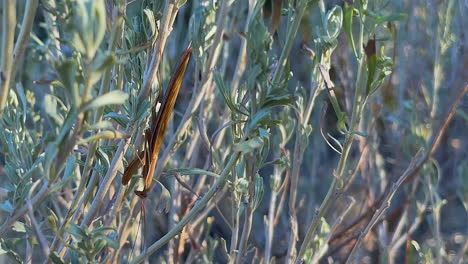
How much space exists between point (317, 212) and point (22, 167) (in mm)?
441

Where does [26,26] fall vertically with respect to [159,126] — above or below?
above

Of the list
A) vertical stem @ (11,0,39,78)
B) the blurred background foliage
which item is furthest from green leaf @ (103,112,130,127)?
vertical stem @ (11,0,39,78)

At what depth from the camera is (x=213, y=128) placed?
5.57ft

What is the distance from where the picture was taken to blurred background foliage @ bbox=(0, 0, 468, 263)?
61 centimetres

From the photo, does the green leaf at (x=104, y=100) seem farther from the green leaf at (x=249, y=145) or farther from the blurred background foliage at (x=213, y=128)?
the green leaf at (x=249, y=145)

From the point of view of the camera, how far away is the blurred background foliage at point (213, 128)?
61cm

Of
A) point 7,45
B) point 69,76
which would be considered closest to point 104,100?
point 69,76

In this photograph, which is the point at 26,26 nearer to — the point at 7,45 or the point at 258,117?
the point at 7,45

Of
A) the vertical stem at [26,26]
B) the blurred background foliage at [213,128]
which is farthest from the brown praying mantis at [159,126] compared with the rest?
the vertical stem at [26,26]

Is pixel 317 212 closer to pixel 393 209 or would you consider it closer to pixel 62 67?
pixel 62 67

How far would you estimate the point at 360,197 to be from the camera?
5.79 feet

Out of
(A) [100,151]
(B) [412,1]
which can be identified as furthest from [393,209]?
(A) [100,151]

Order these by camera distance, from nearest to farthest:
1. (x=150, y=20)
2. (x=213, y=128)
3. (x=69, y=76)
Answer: (x=69, y=76) < (x=150, y=20) < (x=213, y=128)

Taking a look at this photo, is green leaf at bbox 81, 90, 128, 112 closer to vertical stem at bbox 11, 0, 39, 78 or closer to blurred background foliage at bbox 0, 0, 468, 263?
blurred background foliage at bbox 0, 0, 468, 263
